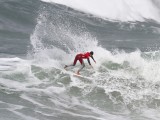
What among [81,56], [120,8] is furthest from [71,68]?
[120,8]

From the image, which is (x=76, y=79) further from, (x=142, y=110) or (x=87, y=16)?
(x=87, y=16)

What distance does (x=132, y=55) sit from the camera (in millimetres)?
20078

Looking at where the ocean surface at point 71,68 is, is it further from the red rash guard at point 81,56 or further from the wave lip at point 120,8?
the red rash guard at point 81,56

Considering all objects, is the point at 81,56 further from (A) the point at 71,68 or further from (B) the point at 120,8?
(B) the point at 120,8

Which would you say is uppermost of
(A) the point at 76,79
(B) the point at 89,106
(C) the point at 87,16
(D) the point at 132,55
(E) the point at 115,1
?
(E) the point at 115,1

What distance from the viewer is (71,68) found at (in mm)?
18125

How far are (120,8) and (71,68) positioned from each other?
16.5 metres

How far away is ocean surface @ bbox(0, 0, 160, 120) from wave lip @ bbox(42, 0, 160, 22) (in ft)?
0.54

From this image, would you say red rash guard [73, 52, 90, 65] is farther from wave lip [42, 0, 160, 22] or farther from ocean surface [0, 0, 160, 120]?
wave lip [42, 0, 160, 22]

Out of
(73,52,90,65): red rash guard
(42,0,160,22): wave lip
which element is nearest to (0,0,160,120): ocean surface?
(42,0,160,22): wave lip

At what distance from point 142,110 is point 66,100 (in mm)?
2418

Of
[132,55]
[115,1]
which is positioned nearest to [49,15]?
[132,55]

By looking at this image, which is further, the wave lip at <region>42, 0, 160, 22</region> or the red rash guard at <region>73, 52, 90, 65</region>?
the wave lip at <region>42, 0, 160, 22</region>

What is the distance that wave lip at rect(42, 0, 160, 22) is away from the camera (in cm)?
3089
